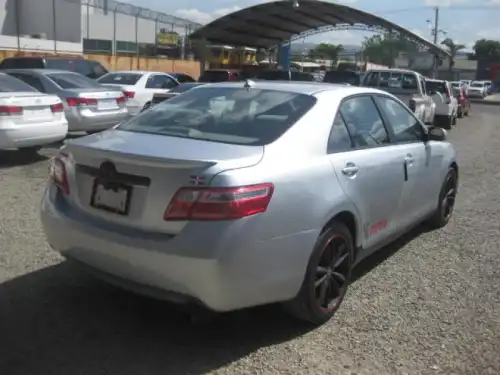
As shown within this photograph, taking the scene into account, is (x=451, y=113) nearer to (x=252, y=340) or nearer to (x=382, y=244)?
(x=382, y=244)

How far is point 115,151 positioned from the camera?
3.48 meters

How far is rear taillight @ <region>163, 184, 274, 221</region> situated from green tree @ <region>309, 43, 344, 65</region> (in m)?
90.9

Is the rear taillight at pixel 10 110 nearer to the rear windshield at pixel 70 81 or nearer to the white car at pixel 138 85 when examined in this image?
the rear windshield at pixel 70 81

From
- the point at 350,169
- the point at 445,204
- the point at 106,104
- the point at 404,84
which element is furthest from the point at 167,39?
the point at 350,169

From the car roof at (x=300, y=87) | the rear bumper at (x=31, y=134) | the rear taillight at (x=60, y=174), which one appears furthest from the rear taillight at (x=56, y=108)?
the rear taillight at (x=60, y=174)

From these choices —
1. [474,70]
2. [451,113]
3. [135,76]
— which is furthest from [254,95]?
[474,70]

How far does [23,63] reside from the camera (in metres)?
16.4

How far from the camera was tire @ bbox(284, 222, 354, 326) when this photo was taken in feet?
11.9

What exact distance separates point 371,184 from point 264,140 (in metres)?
1.00

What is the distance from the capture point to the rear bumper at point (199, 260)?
3127mm

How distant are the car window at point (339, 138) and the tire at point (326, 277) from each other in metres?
0.52

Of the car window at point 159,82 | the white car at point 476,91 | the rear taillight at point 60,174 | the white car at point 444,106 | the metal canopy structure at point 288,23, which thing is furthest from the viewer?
the white car at point 476,91

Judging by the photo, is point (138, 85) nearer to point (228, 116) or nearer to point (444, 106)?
point (444, 106)

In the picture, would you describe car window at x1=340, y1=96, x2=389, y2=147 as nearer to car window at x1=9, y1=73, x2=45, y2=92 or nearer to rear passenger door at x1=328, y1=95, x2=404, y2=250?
rear passenger door at x1=328, y1=95, x2=404, y2=250
